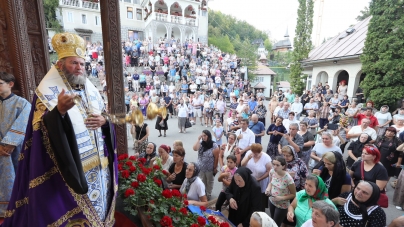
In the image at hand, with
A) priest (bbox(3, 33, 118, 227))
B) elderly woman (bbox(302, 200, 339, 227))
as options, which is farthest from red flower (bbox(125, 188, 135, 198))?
elderly woman (bbox(302, 200, 339, 227))

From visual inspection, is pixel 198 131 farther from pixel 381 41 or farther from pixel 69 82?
pixel 381 41

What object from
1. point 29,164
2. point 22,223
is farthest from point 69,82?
point 22,223

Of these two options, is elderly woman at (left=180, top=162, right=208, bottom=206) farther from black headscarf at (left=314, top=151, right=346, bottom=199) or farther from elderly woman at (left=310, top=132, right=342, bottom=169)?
elderly woman at (left=310, top=132, right=342, bottom=169)

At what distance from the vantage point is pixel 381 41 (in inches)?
457

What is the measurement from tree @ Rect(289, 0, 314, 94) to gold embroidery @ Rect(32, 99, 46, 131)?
2229 cm

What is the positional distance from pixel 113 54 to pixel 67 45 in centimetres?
167

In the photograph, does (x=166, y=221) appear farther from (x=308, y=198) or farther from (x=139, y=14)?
(x=139, y=14)

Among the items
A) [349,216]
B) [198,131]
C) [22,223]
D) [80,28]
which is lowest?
[198,131]

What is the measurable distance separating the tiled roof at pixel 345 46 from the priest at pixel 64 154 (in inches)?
669

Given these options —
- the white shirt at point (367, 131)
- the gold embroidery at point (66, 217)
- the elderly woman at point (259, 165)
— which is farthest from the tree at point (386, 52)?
the gold embroidery at point (66, 217)

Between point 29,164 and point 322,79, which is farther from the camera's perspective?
point 322,79

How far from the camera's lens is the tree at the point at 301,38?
2100 centimetres

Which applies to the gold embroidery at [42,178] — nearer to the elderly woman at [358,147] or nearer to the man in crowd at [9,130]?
the man in crowd at [9,130]

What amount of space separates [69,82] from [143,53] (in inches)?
872
